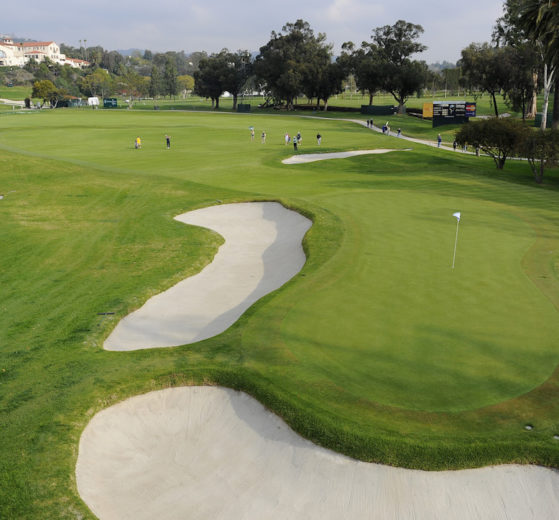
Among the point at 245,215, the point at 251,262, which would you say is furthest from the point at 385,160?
the point at 251,262

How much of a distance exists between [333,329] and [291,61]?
126005 mm

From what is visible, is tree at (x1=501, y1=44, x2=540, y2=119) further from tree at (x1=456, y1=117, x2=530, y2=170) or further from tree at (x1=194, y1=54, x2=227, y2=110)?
tree at (x1=194, y1=54, x2=227, y2=110)

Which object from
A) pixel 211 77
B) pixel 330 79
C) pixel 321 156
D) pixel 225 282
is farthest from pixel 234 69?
pixel 225 282

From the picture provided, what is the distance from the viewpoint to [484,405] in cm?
1085

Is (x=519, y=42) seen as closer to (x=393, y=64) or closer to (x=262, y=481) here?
(x=393, y=64)

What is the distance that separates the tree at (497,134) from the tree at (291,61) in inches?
3325

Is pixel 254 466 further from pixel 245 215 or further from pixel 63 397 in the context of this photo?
pixel 245 215

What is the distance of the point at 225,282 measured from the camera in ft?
69.1

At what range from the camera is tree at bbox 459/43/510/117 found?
9462 centimetres

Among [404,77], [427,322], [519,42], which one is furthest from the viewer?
[404,77]

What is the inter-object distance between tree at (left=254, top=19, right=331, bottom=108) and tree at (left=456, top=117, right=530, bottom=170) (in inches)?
3325

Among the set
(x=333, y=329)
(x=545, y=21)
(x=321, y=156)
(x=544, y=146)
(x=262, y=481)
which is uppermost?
(x=545, y=21)

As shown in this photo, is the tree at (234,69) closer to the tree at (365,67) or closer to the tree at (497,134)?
the tree at (365,67)

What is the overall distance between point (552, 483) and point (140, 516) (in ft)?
24.4
